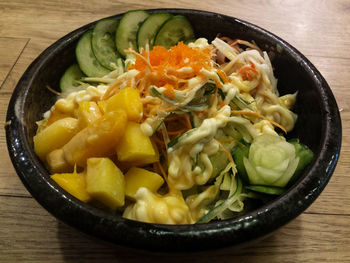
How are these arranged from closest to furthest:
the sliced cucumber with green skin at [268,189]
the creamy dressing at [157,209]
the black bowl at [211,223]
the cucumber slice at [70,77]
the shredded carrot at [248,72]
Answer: the black bowl at [211,223] < the creamy dressing at [157,209] < the sliced cucumber with green skin at [268,189] < the shredded carrot at [248,72] < the cucumber slice at [70,77]

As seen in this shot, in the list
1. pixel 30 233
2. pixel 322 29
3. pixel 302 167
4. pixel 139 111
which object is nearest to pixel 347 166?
pixel 302 167

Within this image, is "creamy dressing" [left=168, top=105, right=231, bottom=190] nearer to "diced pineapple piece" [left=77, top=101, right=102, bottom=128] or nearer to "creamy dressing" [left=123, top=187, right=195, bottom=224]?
"creamy dressing" [left=123, top=187, right=195, bottom=224]

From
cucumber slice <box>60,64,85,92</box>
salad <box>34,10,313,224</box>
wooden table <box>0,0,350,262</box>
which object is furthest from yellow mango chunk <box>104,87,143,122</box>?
cucumber slice <box>60,64,85,92</box>

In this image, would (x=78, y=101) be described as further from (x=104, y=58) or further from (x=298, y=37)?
(x=298, y=37)

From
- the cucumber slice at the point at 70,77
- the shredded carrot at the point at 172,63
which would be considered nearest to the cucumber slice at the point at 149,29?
the cucumber slice at the point at 70,77

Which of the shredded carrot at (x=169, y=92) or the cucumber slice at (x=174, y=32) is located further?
the cucumber slice at (x=174, y=32)

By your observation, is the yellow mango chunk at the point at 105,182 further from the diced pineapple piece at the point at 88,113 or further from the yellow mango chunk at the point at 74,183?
the diced pineapple piece at the point at 88,113

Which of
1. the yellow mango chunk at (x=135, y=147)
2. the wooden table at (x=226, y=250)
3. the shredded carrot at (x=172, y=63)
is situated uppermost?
the shredded carrot at (x=172, y=63)

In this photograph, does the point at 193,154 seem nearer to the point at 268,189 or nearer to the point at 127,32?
the point at 268,189
